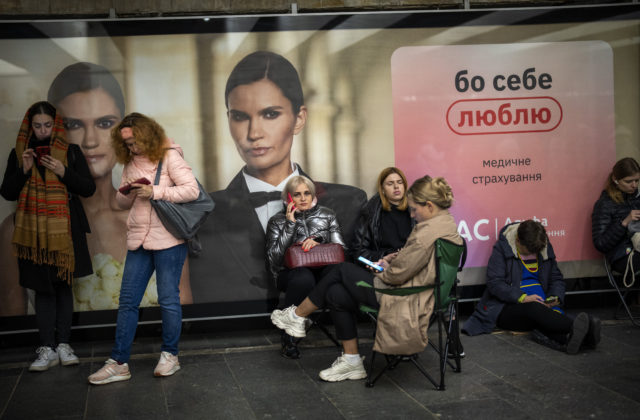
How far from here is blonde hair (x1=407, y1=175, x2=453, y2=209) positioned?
465 cm

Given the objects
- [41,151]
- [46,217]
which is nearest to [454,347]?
[46,217]

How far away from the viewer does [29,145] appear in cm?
569

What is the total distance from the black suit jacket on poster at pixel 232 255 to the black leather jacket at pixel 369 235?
0.87 metres

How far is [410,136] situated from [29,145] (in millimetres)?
3254

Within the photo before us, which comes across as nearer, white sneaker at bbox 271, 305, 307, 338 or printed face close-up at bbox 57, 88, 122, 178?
white sneaker at bbox 271, 305, 307, 338

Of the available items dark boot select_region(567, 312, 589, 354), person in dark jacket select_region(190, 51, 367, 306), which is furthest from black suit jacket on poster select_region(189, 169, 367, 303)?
dark boot select_region(567, 312, 589, 354)

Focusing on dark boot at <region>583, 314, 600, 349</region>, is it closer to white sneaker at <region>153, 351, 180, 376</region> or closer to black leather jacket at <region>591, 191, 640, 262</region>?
black leather jacket at <region>591, 191, 640, 262</region>

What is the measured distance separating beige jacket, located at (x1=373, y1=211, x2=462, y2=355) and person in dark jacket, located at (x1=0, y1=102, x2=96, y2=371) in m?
2.54

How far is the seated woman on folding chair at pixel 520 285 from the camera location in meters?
5.85

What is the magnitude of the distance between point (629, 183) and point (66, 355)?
499cm

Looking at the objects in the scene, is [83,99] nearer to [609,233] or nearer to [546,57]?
[546,57]

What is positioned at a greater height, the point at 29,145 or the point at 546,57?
the point at 546,57

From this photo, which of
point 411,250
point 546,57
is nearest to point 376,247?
point 411,250

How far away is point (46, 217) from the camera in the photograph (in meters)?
5.59
